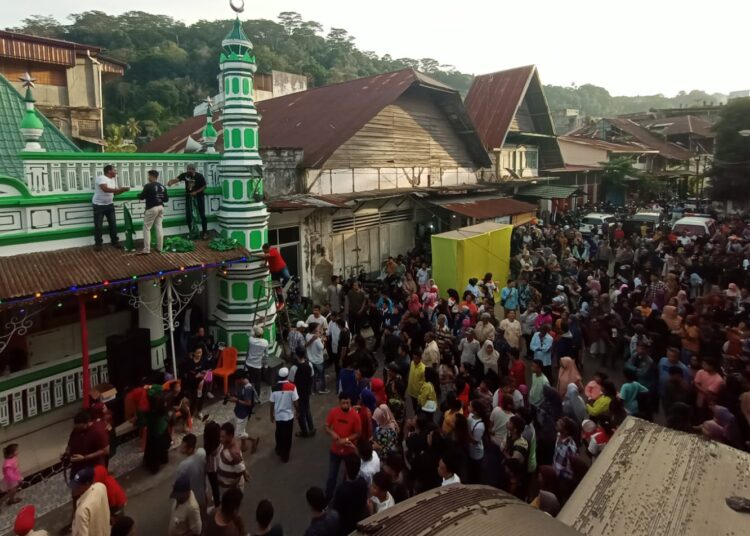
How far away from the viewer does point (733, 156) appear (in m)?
31.5

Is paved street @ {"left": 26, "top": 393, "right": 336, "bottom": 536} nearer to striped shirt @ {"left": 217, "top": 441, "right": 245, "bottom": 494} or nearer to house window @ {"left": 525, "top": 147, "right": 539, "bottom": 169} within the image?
striped shirt @ {"left": 217, "top": 441, "right": 245, "bottom": 494}

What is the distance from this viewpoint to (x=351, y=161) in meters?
16.2

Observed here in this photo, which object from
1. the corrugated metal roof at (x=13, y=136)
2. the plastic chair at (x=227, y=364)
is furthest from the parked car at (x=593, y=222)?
the corrugated metal roof at (x=13, y=136)

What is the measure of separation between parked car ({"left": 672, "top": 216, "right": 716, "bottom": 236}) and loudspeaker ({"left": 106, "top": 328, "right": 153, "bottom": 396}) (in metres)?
20.0

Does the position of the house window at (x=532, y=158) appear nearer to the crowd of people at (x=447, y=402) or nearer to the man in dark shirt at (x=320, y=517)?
the crowd of people at (x=447, y=402)

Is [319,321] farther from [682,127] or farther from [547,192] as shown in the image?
[682,127]

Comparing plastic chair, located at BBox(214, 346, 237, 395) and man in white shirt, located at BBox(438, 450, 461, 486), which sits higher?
man in white shirt, located at BBox(438, 450, 461, 486)

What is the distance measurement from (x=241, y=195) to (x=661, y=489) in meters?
8.73

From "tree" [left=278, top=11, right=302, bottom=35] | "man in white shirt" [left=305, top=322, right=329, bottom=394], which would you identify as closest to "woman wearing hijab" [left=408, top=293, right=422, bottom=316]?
"man in white shirt" [left=305, top=322, right=329, bottom=394]

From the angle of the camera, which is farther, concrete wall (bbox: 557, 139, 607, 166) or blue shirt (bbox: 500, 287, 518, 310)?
concrete wall (bbox: 557, 139, 607, 166)

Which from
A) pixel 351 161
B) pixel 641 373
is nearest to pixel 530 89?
pixel 351 161

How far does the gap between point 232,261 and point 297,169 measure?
5.62 m

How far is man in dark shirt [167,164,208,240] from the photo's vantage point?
9.52 meters

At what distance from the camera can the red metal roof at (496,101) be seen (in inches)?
922
